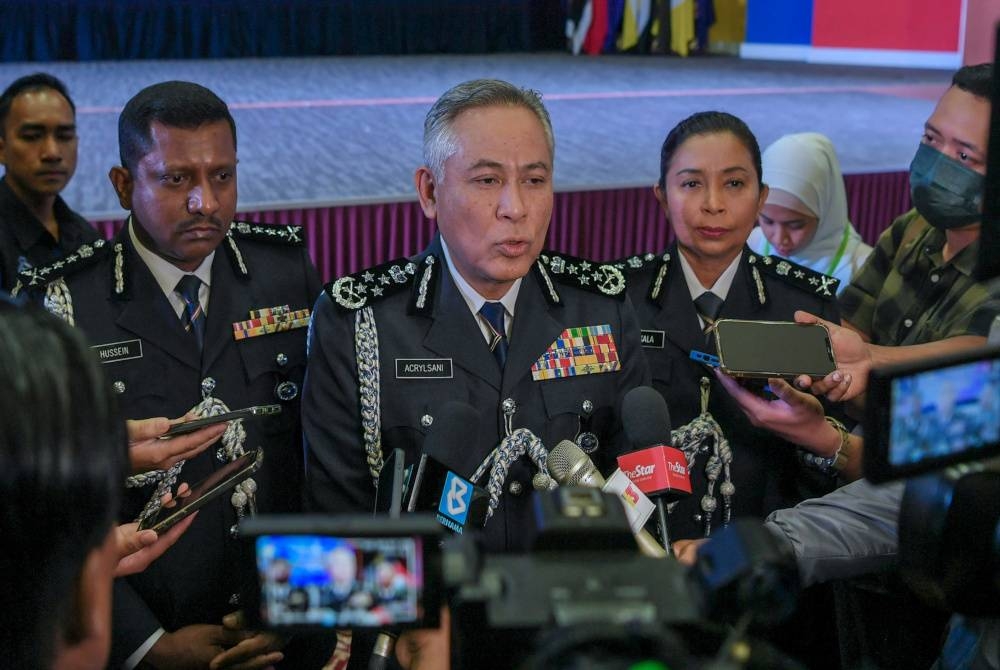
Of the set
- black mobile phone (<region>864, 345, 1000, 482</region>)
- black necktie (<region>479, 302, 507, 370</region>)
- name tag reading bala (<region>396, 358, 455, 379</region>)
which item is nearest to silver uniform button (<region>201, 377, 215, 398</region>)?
name tag reading bala (<region>396, 358, 455, 379</region>)

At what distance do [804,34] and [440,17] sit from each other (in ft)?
14.6

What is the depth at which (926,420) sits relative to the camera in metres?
0.95

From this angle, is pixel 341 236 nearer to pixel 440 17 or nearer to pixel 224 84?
pixel 224 84

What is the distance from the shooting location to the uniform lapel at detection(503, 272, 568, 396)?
1.82 m

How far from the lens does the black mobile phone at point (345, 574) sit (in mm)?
776

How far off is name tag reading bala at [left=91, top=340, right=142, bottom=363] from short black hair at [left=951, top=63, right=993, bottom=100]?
1619 mm

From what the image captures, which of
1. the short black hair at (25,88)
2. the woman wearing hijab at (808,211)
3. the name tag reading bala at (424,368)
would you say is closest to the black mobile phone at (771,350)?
the name tag reading bala at (424,368)

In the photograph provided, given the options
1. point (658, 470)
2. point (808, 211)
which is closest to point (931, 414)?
point (658, 470)

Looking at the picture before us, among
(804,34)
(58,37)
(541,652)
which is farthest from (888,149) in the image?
(58,37)

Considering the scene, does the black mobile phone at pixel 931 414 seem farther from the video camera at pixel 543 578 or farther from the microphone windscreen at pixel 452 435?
the microphone windscreen at pixel 452 435

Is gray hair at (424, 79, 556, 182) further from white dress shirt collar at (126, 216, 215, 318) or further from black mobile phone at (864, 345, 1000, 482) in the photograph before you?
black mobile phone at (864, 345, 1000, 482)

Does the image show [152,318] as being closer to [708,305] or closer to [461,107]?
[461,107]

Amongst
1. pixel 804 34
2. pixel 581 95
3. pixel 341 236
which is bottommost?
pixel 341 236

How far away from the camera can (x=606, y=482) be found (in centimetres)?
140
